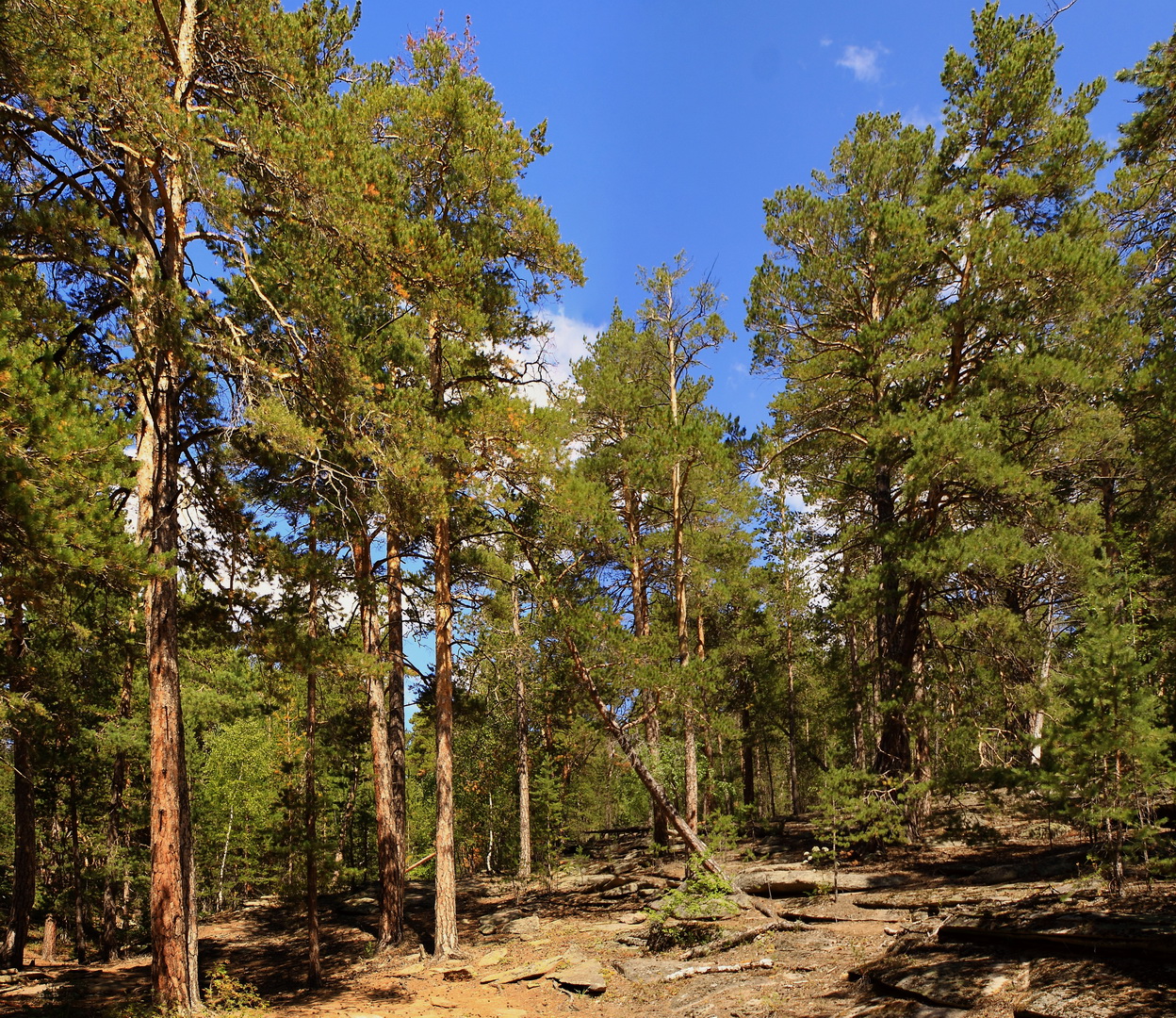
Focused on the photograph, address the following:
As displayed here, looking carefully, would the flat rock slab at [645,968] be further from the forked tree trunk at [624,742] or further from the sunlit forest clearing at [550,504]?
the forked tree trunk at [624,742]

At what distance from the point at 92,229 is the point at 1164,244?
1510 cm

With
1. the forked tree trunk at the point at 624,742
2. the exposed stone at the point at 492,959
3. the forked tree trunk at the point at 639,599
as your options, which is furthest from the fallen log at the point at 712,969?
the forked tree trunk at the point at 639,599

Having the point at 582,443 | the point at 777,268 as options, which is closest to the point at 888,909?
the point at 777,268

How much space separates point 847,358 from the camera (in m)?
14.5

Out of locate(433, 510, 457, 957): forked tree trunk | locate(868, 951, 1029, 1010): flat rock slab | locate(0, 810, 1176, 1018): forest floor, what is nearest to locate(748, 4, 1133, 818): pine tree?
locate(0, 810, 1176, 1018): forest floor

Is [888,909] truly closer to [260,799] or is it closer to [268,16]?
[268,16]

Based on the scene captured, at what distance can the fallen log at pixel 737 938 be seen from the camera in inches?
394

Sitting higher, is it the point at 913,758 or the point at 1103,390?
the point at 1103,390

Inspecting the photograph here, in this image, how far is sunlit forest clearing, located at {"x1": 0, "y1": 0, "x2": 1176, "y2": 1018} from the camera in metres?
7.30

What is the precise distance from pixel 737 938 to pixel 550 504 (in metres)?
7.08

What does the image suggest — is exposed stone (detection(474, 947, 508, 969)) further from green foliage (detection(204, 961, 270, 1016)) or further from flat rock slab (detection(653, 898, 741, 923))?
green foliage (detection(204, 961, 270, 1016))

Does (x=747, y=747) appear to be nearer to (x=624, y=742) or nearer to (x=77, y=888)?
(x=624, y=742)

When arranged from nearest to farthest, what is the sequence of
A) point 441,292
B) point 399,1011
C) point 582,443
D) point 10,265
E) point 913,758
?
point 10,265 → point 399,1011 → point 441,292 → point 913,758 → point 582,443

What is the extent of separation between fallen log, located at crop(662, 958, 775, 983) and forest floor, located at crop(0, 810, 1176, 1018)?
1.5 inches
